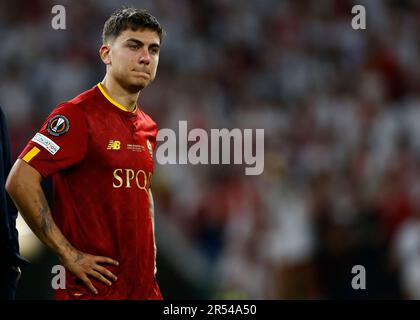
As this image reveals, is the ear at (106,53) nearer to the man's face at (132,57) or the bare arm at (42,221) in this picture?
the man's face at (132,57)

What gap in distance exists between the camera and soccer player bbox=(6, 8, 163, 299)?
4160 mm

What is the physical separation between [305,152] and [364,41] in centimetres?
218

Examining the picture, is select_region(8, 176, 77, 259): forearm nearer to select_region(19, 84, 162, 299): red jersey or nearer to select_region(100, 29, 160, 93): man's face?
select_region(19, 84, 162, 299): red jersey

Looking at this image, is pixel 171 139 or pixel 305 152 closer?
pixel 171 139

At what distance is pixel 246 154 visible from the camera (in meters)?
9.23

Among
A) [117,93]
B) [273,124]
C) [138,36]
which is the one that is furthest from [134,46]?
[273,124]

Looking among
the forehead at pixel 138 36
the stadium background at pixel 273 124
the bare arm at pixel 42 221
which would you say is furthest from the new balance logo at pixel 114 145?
the stadium background at pixel 273 124

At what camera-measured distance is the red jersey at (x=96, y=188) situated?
421cm

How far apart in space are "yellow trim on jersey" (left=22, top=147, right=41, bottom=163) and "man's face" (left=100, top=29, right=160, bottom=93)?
545mm

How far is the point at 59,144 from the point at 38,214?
1.05 ft

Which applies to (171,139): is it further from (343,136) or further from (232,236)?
(343,136)

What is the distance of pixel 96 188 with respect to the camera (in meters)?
4.26

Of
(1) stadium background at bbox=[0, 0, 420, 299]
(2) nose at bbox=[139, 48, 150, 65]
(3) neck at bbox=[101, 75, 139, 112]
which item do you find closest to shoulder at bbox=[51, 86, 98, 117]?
(3) neck at bbox=[101, 75, 139, 112]
